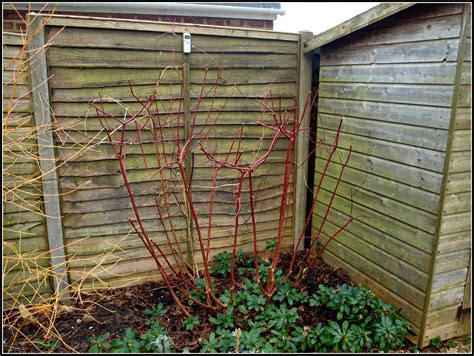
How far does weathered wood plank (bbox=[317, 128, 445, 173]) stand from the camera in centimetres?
227

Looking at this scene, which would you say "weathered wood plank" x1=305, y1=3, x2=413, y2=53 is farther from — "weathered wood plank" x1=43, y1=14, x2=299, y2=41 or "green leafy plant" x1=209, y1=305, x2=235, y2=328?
"green leafy plant" x1=209, y1=305, x2=235, y2=328

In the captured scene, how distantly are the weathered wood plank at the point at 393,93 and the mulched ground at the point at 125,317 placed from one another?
1602 millimetres

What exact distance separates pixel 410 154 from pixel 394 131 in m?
0.22

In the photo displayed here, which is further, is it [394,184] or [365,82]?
[365,82]

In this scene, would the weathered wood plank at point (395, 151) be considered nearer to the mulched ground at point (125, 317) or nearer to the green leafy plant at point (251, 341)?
the mulched ground at point (125, 317)

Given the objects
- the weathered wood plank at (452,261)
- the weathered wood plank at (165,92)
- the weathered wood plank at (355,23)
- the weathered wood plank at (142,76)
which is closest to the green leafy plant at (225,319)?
the weathered wood plank at (452,261)

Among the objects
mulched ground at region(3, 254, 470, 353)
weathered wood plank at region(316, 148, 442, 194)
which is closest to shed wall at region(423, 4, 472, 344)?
weathered wood plank at region(316, 148, 442, 194)

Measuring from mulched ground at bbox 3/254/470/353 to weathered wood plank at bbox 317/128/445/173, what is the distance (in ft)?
3.89

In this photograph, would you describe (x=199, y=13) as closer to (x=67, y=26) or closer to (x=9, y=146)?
(x=67, y=26)

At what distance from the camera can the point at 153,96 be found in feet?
9.00

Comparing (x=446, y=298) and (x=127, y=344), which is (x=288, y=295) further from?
(x=127, y=344)

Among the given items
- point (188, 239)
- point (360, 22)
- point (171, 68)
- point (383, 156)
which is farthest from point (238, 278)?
point (360, 22)

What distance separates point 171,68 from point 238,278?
6.24 ft

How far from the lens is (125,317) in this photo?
275 cm
